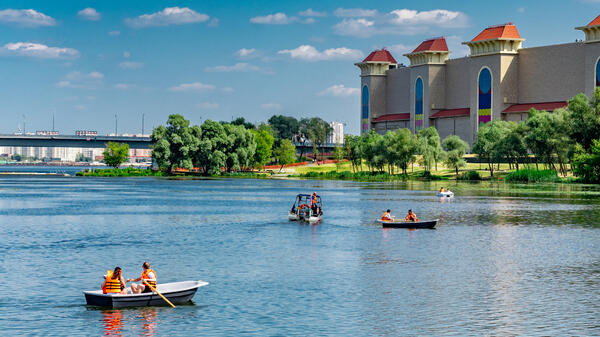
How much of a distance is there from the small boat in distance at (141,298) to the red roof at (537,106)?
150 metres

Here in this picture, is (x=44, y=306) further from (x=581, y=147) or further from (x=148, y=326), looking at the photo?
(x=581, y=147)

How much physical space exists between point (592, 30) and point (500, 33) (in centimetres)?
2361

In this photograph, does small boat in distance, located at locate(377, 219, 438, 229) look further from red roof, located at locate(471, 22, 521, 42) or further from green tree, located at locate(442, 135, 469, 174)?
red roof, located at locate(471, 22, 521, 42)

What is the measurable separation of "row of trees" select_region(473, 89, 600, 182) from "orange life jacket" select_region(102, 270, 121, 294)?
334ft

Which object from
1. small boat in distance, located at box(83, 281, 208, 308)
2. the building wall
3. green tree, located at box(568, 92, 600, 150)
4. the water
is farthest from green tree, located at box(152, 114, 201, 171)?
small boat in distance, located at box(83, 281, 208, 308)

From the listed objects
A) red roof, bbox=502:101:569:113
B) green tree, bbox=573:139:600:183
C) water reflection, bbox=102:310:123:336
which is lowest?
water reflection, bbox=102:310:123:336

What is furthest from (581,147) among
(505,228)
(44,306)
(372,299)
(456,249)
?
(44,306)

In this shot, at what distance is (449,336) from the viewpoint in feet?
89.1

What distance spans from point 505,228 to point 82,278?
3579 cm

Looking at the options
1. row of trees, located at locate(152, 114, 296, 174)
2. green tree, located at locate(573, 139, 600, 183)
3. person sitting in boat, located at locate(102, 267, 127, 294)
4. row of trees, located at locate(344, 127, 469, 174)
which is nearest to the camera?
person sitting in boat, located at locate(102, 267, 127, 294)

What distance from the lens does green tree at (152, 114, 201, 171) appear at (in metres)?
174

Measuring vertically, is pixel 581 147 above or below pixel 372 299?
above

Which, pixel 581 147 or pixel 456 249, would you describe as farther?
pixel 581 147

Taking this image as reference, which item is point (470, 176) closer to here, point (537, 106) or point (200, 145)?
point (537, 106)
